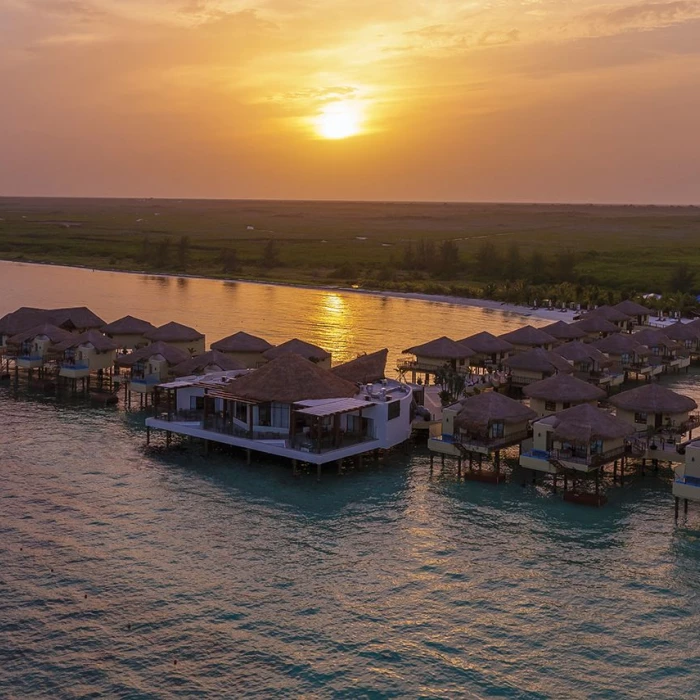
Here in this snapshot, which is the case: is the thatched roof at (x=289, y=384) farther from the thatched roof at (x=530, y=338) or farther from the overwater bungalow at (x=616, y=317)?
the overwater bungalow at (x=616, y=317)

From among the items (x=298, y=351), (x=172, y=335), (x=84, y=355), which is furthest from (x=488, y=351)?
(x=84, y=355)

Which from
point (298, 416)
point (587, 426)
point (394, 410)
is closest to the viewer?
point (587, 426)

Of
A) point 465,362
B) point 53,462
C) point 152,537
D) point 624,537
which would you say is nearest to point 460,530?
point 624,537

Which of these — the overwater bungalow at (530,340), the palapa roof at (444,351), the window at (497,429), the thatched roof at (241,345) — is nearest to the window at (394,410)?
the window at (497,429)

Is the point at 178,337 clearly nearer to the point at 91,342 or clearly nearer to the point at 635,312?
the point at 91,342

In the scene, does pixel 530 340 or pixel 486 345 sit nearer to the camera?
pixel 486 345

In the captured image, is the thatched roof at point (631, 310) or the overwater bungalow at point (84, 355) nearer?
the overwater bungalow at point (84, 355)
